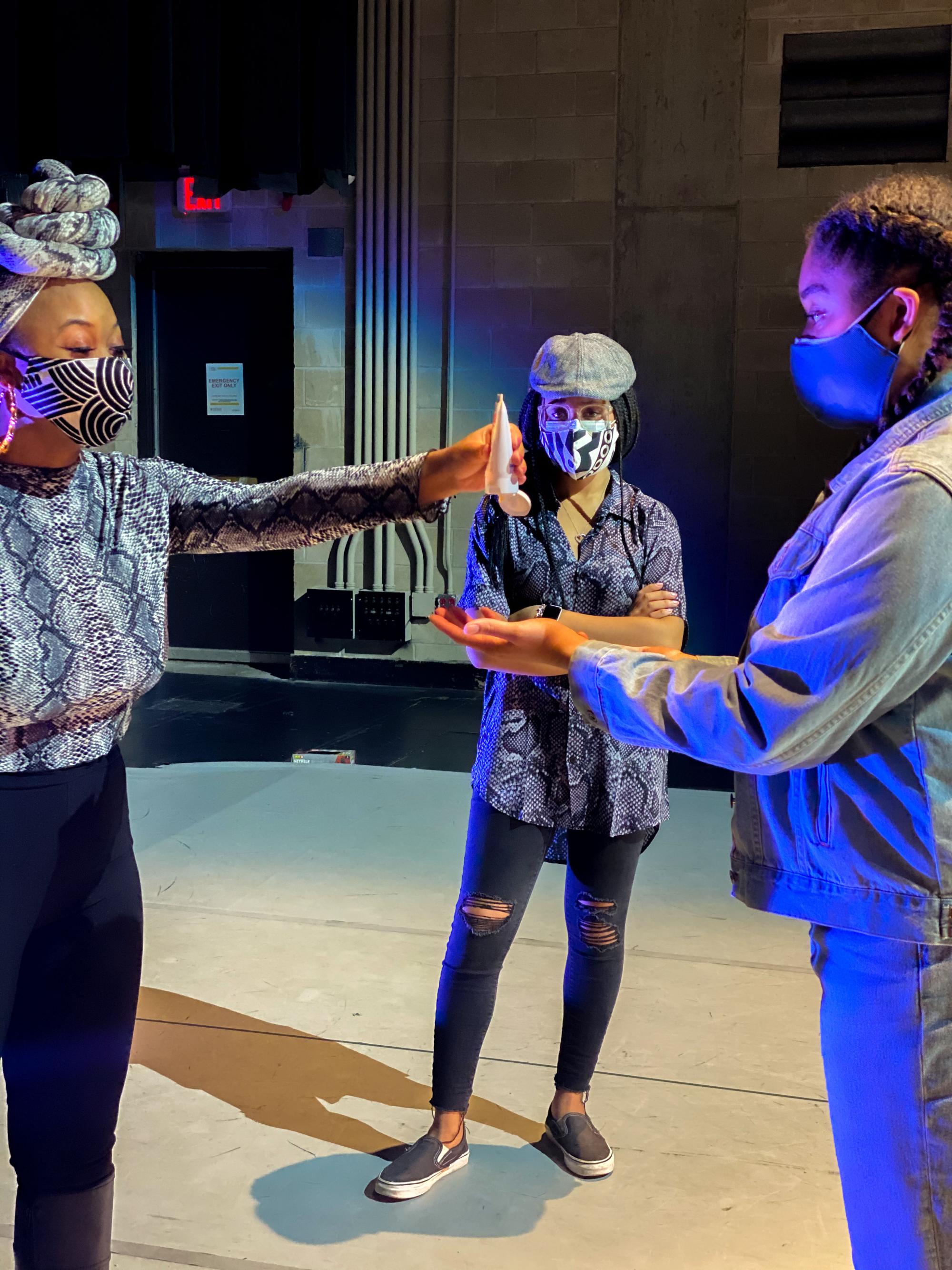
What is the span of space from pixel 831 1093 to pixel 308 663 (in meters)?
6.67

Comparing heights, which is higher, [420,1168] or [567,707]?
[567,707]

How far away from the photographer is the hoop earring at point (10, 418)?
155 centimetres

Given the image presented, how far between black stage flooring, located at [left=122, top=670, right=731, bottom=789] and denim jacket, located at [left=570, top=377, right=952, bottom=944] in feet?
13.5

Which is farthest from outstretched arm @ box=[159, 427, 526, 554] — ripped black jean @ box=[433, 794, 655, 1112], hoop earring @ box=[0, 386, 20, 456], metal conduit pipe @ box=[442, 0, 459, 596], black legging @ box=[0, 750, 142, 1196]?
metal conduit pipe @ box=[442, 0, 459, 596]

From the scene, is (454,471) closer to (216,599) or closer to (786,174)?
(786,174)

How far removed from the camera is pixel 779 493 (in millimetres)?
7039

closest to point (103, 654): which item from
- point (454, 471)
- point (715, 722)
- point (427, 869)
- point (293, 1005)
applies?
point (454, 471)

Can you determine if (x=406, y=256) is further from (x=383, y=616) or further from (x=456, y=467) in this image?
(x=456, y=467)

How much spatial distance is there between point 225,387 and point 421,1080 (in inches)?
239

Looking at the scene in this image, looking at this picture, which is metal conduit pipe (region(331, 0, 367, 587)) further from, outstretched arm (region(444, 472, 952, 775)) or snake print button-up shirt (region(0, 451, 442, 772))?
outstretched arm (region(444, 472, 952, 775))

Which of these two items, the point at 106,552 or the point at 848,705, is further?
the point at 106,552

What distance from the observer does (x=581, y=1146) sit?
2.25 meters

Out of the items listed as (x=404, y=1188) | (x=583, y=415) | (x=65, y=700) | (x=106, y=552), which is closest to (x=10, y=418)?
(x=106, y=552)

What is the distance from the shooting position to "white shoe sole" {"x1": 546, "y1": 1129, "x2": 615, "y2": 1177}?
2.23 m
